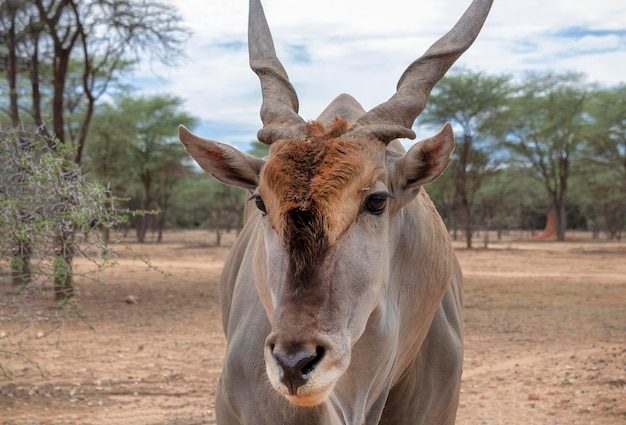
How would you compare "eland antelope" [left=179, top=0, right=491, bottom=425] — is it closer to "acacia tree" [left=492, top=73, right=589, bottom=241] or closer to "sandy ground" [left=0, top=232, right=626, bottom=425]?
"sandy ground" [left=0, top=232, right=626, bottom=425]

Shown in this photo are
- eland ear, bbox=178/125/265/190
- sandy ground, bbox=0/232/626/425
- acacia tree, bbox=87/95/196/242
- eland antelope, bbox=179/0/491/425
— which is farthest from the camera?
acacia tree, bbox=87/95/196/242

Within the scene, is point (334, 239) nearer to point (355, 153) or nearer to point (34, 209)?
point (355, 153)

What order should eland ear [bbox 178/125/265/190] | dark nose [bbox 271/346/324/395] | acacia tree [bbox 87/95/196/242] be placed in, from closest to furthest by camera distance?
dark nose [bbox 271/346/324/395]
eland ear [bbox 178/125/265/190]
acacia tree [bbox 87/95/196/242]

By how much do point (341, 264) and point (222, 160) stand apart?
66cm

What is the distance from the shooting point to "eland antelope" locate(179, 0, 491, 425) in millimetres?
2133

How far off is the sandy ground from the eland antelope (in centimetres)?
315

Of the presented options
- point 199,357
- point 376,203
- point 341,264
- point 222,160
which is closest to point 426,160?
point 376,203

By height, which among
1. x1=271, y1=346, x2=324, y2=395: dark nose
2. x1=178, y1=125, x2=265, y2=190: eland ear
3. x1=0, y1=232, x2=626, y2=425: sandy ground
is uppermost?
x1=178, y1=125, x2=265, y2=190: eland ear

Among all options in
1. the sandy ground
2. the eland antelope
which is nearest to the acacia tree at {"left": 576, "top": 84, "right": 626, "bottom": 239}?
the sandy ground

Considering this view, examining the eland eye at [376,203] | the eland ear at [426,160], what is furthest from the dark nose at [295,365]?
the eland ear at [426,160]

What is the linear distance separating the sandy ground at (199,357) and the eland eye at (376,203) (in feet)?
13.6

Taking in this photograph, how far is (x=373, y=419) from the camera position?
10.2ft

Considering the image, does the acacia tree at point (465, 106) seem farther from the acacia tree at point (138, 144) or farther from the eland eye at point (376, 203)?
the eland eye at point (376, 203)

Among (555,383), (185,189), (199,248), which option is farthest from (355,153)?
(185,189)
